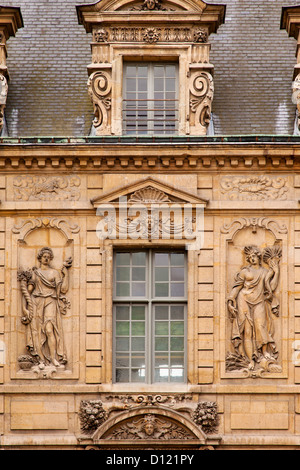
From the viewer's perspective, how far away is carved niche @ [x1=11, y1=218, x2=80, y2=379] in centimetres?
2280

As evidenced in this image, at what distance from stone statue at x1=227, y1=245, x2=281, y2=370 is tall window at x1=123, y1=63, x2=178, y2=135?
3.39m

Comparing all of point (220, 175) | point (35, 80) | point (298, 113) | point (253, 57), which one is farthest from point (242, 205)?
point (35, 80)

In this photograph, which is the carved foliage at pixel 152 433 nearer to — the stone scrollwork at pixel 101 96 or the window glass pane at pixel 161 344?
the window glass pane at pixel 161 344

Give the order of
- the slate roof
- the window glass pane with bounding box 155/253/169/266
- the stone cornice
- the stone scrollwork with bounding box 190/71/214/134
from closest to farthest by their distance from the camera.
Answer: the stone cornice → the window glass pane with bounding box 155/253/169/266 → the stone scrollwork with bounding box 190/71/214/134 → the slate roof

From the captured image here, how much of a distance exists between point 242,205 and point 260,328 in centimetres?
258

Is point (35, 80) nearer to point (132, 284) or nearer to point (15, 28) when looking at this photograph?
point (15, 28)

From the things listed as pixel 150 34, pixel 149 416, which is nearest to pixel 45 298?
pixel 149 416

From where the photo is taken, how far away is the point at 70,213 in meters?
23.3

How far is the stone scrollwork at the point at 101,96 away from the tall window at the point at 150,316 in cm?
283

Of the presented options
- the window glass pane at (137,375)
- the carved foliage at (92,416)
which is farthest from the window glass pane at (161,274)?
the carved foliage at (92,416)

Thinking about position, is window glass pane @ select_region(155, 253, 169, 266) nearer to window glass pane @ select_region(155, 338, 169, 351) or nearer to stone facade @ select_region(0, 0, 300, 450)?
stone facade @ select_region(0, 0, 300, 450)

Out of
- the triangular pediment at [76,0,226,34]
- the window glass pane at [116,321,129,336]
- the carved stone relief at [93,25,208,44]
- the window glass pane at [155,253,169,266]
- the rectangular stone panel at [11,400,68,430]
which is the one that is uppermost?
the triangular pediment at [76,0,226,34]

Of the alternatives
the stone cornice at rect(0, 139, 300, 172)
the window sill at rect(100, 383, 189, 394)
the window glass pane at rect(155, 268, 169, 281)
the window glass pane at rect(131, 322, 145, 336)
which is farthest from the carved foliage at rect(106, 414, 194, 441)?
the stone cornice at rect(0, 139, 300, 172)

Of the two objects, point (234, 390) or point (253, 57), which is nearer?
point (234, 390)
